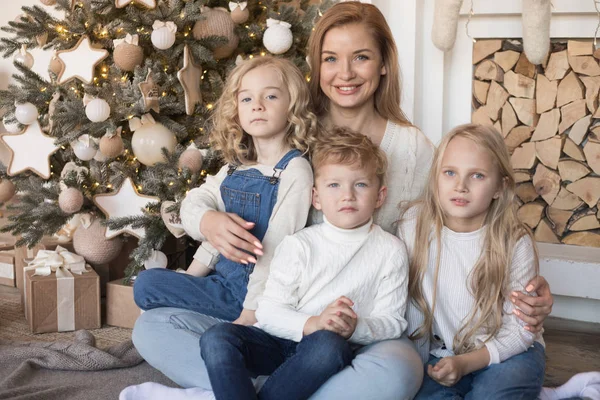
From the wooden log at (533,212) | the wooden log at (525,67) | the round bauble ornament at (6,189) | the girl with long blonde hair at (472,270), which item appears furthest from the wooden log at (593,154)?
the round bauble ornament at (6,189)

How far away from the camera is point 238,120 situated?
175 centimetres

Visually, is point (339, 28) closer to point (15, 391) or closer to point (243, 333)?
point (243, 333)

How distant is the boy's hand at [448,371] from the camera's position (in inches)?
56.1

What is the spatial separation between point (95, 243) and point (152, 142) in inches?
16.5

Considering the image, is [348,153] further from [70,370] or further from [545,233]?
[545,233]

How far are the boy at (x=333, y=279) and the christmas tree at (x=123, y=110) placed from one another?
0.76m

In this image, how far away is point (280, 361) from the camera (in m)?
1.50

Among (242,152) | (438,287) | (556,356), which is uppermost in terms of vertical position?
(242,152)

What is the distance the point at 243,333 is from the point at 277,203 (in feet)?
1.09

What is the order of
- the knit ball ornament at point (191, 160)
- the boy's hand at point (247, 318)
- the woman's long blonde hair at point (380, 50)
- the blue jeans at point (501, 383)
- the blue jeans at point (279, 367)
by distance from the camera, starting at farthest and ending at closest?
1. the knit ball ornament at point (191, 160)
2. the woman's long blonde hair at point (380, 50)
3. the boy's hand at point (247, 318)
4. the blue jeans at point (501, 383)
5. the blue jeans at point (279, 367)

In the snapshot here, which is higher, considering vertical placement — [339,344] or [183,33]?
[183,33]

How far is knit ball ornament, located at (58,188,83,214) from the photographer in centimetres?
222

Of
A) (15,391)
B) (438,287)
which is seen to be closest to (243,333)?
(438,287)

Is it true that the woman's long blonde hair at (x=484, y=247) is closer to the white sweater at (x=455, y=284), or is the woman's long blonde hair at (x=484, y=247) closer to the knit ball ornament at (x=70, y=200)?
the white sweater at (x=455, y=284)
